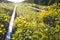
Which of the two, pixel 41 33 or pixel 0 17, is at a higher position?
pixel 0 17

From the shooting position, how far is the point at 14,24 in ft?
10.3

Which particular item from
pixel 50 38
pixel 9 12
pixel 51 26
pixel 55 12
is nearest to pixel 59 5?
pixel 55 12

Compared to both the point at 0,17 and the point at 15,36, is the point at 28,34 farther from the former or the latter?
the point at 0,17

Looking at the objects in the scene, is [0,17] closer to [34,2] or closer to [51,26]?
[34,2]

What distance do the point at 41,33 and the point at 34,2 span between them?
604mm

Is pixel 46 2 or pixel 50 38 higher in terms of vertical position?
pixel 46 2

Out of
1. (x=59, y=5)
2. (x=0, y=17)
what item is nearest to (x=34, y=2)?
(x=59, y=5)

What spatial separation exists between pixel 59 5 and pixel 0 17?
976 millimetres

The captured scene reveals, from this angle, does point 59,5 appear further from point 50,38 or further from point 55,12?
point 50,38

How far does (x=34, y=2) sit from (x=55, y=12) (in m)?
0.40

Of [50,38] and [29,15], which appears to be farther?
[29,15]

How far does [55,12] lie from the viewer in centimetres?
324

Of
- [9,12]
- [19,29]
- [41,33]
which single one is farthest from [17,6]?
[41,33]

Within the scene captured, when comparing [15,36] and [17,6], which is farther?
[17,6]
